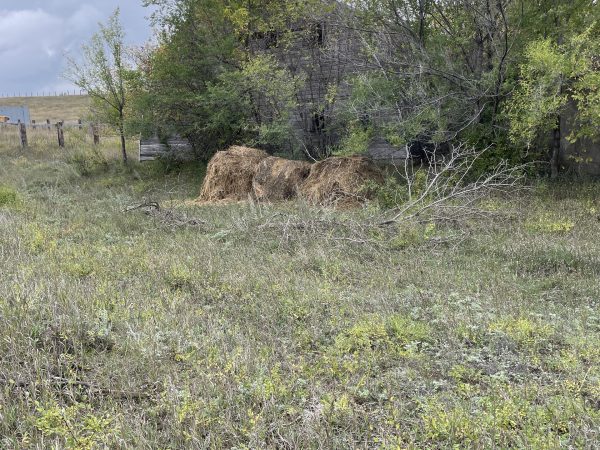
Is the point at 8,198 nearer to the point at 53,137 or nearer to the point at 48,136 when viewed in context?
the point at 53,137

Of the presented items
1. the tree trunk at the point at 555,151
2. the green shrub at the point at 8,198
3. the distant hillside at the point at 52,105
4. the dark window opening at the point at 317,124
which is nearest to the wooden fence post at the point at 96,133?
the dark window opening at the point at 317,124

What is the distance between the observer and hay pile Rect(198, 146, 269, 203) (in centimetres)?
1504

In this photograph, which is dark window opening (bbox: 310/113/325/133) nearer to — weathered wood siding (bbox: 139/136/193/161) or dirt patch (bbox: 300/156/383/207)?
dirt patch (bbox: 300/156/383/207)

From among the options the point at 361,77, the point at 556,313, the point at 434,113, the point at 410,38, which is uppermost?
the point at 410,38

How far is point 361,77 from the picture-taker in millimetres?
13336

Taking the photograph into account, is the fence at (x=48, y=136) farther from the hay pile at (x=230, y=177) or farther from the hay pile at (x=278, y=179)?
the hay pile at (x=278, y=179)

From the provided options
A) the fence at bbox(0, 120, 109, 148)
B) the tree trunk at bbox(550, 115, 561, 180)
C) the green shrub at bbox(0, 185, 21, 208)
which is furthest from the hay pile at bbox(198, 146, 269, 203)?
the fence at bbox(0, 120, 109, 148)

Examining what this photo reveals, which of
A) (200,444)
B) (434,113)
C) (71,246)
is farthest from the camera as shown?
(434,113)

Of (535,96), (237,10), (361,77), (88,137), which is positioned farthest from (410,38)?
(88,137)

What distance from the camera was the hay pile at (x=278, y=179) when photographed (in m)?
14.0

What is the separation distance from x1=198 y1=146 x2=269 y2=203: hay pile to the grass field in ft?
21.5

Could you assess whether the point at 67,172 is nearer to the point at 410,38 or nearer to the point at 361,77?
the point at 361,77

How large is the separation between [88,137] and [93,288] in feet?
87.0

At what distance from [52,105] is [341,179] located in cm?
8034
